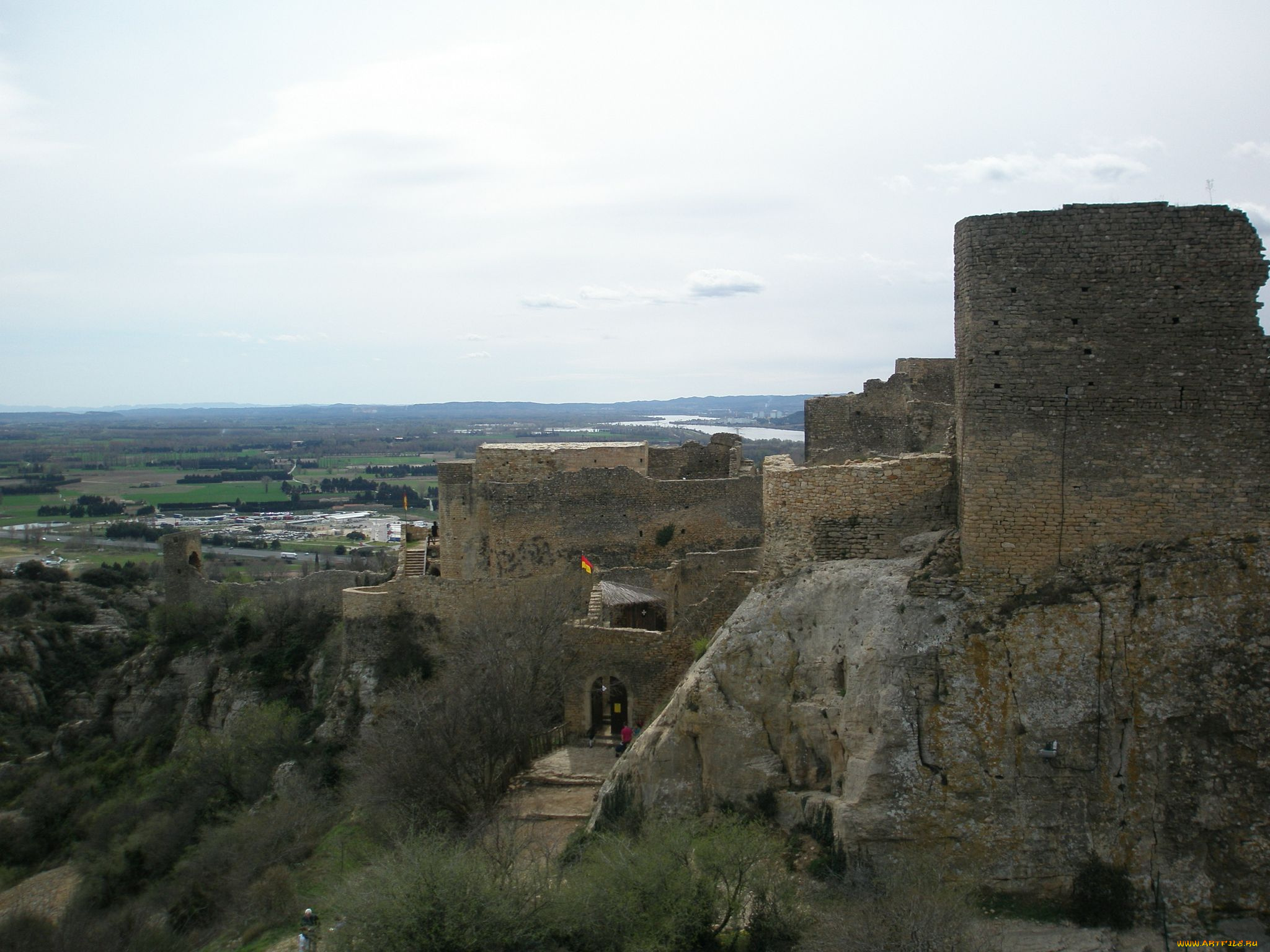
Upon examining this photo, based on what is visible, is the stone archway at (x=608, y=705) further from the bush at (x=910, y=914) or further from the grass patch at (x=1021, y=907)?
the grass patch at (x=1021, y=907)

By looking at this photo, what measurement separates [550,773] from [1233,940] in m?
11.1

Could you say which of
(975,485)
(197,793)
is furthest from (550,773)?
(197,793)

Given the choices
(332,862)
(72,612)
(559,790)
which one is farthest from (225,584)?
(559,790)

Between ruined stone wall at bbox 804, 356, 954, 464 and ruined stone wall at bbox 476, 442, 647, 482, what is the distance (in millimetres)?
4589

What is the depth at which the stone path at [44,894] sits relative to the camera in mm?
25484

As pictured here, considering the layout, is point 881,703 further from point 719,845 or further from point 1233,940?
point 1233,940

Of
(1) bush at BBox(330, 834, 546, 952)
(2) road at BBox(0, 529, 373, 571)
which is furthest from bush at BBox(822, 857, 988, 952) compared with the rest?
(2) road at BBox(0, 529, 373, 571)

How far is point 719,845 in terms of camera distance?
1163 cm

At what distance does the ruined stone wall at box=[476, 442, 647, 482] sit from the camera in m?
25.4

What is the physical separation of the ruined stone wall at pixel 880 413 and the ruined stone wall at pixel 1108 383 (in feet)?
29.2

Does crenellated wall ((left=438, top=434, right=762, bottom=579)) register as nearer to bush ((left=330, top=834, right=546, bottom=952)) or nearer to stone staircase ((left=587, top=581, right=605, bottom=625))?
stone staircase ((left=587, top=581, right=605, bottom=625))

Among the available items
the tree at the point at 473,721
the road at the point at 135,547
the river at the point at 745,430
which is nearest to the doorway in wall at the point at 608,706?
the tree at the point at 473,721

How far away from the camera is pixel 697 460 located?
2819 centimetres

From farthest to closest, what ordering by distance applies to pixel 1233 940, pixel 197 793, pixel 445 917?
1. pixel 197 793
2. pixel 445 917
3. pixel 1233 940
